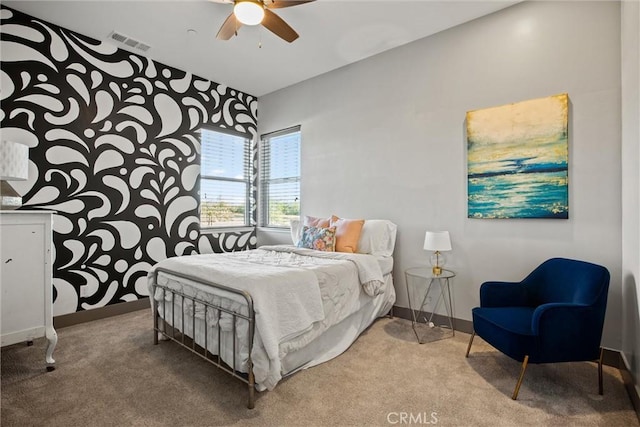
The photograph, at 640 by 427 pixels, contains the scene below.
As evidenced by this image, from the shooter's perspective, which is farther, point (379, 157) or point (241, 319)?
point (379, 157)

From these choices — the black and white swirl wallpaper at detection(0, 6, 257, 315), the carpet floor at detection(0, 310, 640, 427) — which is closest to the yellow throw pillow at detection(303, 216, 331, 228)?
the carpet floor at detection(0, 310, 640, 427)

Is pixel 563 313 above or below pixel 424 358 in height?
above

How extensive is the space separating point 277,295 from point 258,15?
201 cm

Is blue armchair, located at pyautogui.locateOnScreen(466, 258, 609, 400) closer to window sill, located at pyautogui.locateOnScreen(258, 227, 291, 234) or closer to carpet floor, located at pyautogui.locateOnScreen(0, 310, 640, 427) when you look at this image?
carpet floor, located at pyautogui.locateOnScreen(0, 310, 640, 427)

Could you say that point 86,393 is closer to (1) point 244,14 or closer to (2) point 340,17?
(1) point 244,14

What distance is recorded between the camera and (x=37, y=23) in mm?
3072

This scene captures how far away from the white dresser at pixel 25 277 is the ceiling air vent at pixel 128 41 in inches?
82.1

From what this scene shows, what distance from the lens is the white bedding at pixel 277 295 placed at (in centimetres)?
192

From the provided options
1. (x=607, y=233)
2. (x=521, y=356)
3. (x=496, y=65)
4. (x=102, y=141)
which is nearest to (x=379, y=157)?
(x=496, y=65)

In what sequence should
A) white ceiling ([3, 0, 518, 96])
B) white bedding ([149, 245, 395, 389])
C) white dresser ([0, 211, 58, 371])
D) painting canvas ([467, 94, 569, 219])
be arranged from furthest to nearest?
1. white ceiling ([3, 0, 518, 96])
2. painting canvas ([467, 94, 569, 219])
3. white dresser ([0, 211, 58, 371])
4. white bedding ([149, 245, 395, 389])

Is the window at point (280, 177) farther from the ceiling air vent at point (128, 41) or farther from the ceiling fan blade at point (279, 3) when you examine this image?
the ceiling fan blade at point (279, 3)

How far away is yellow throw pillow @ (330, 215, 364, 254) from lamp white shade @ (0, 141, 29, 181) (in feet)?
8.91

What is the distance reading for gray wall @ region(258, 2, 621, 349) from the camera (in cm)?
245

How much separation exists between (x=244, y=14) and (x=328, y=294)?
2.16 meters
